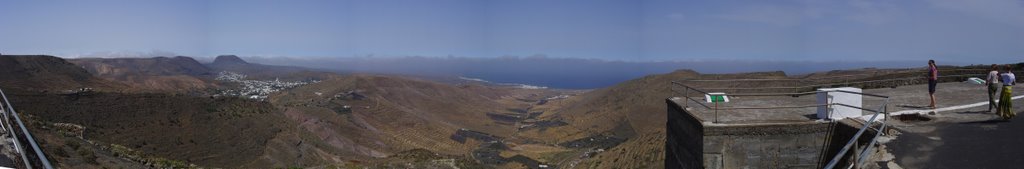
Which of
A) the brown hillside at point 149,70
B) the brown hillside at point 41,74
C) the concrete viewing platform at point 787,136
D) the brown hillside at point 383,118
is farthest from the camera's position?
the brown hillside at point 149,70

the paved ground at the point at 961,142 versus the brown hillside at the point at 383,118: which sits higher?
the paved ground at the point at 961,142

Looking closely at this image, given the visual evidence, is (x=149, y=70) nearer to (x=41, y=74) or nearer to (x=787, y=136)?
(x=41, y=74)

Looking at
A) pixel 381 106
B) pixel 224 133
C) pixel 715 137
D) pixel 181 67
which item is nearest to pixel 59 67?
pixel 381 106

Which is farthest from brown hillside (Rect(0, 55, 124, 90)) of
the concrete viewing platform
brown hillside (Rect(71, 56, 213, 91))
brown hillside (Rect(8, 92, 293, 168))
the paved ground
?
the paved ground

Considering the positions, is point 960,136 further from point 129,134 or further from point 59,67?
point 59,67

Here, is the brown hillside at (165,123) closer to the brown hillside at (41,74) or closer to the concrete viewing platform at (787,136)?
the brown hillside at (41,74)

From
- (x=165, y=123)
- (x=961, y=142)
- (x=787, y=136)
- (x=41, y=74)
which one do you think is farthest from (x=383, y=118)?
(x=961, y=142)

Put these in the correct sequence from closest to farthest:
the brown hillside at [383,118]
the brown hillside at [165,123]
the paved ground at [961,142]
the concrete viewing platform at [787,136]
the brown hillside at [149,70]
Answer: the paved ground at [961,142] < the concrete viewing platform at [787,136] < the brown hillside at [165,123] < the brown hillside at [383,118] < the brown hillside at [149,70]

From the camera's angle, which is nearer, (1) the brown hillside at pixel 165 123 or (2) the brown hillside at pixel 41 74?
(1) the brown hillside at pixel 165 123

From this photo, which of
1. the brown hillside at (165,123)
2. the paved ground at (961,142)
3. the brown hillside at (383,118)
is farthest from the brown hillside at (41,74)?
the paved ground at (961,142)

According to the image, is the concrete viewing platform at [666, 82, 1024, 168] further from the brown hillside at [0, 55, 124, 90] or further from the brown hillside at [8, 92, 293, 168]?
the brown hillside at [0, 55, 124, 90]

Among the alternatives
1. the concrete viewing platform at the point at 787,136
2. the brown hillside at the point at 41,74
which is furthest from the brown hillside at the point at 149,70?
the concrete viewing platform at the point at 787,136

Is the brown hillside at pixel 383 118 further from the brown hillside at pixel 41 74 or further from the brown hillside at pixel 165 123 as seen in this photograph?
the brown hillside at pixel 41 74
